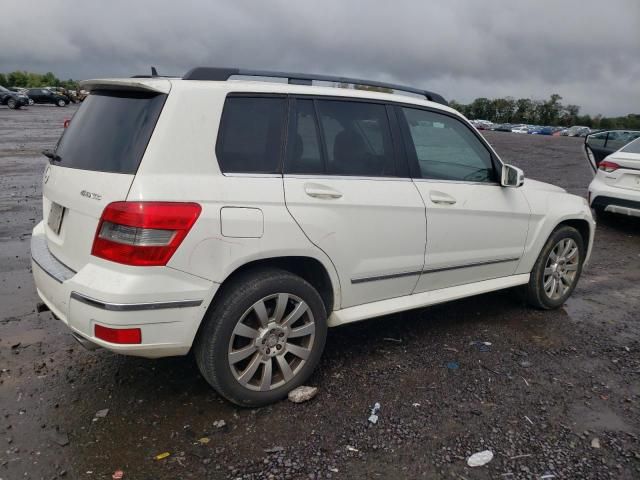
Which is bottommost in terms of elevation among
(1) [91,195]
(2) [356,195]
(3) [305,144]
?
(1) [91,195]

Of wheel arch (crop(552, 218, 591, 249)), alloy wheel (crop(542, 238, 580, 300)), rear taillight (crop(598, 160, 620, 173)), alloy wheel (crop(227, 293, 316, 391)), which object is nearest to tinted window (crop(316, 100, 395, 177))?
alloy wheel (crop(227, 293, 316, 391))

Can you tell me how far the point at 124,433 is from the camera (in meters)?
2.91

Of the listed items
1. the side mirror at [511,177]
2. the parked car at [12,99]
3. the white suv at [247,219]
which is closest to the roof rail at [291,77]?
the white suv at [247,219]

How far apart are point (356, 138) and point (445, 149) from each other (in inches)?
37.0

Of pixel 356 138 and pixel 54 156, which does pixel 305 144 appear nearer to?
pixel 356 138

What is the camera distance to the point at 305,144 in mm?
3270

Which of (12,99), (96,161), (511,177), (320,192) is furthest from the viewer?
(12,99)

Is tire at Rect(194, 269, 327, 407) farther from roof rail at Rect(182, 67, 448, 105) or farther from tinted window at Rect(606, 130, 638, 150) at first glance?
tinted window at Rect(606, 130, 638, 150)

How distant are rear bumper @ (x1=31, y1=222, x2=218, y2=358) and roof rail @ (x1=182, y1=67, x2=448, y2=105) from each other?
117 cm

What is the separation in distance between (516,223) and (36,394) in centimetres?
370

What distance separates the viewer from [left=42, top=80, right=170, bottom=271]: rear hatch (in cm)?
276

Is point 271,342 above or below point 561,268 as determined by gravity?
below

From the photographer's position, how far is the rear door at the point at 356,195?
318cm

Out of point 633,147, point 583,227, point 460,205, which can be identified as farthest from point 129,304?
point 633,147
